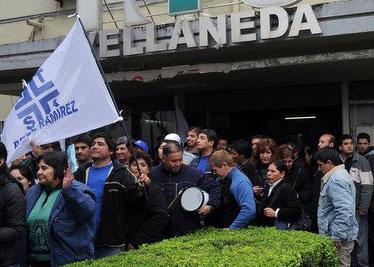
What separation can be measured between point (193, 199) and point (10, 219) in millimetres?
1608

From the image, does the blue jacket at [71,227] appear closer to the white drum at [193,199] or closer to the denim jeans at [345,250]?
the white drum at [193,199]

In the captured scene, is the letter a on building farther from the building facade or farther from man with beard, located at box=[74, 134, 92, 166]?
man with beard, located at box=[74, 134, 92, 166]

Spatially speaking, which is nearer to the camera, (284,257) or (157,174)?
(284,257)

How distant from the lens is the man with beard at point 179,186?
18.0 feet

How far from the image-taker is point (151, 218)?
17.2 ft

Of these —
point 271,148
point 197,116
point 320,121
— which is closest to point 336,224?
point 271,148

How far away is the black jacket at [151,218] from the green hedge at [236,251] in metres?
0.39

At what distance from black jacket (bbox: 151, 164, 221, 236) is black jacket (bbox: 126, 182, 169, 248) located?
0.17m

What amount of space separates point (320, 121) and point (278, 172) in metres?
5.63

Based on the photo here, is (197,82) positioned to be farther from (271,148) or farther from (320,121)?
(271,148)

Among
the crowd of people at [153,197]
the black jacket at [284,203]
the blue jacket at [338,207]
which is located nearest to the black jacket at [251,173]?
the crowd of people at [153,197]

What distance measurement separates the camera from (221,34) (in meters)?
8.71

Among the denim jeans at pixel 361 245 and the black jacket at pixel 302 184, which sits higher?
the black jacket at pixel 302 184

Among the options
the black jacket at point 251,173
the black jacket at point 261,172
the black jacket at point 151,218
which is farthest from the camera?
the black jacket at point 261,172
